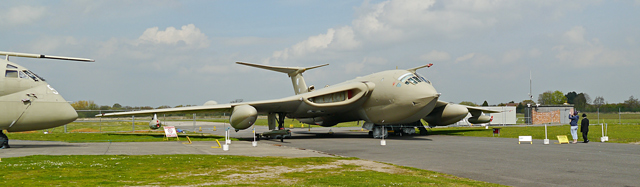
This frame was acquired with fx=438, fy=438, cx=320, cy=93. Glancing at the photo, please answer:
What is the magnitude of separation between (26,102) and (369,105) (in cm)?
1702

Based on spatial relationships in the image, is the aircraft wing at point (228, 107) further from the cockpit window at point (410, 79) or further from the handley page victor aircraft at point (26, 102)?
the handley page victor aircraft at point (26, 102)

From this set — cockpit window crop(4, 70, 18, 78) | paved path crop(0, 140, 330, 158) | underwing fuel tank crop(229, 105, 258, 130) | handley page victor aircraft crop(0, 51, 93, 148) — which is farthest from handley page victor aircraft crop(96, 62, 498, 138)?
cockpit window crop(4, 70, 18, 78)

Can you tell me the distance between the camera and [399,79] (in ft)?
79.9

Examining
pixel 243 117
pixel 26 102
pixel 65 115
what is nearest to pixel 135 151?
pixel 65 115

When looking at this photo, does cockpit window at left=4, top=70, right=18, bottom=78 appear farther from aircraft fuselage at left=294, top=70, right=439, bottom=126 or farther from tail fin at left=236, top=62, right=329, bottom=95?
tail fin at left=236, top=62, right=329, bottom=95

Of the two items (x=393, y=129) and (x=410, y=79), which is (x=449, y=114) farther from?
(x=410, y=79)

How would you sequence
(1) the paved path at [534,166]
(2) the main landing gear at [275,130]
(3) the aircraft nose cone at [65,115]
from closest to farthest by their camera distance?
(1) the paved path at [534,166], (3) the aircraft nose cone at [65,115], (2) the main landing gear at [275,130]

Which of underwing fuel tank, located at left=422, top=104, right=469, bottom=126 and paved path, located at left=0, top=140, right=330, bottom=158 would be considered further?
underwing fuel tank, located at left=422, top=104, right=469, bottom=126

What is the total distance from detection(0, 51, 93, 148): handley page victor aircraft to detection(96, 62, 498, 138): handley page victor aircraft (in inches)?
275

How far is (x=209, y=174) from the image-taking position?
31.1 feet

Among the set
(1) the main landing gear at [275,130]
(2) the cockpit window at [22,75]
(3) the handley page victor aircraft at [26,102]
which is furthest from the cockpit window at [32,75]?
(1) the main landing gear at [275,130]

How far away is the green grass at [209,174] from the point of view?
324 inches

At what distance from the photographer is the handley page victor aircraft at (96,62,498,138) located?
78.1 ft

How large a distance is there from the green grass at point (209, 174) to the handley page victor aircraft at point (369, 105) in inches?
452
